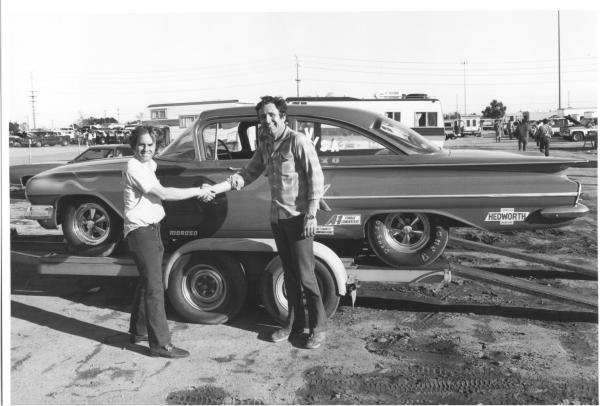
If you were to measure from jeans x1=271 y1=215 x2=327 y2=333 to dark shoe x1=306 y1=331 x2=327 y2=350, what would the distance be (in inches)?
1.3

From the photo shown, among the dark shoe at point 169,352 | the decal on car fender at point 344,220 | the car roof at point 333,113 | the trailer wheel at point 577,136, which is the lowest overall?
the dark shoe at point 169,352

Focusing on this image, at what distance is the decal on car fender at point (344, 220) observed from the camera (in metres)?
4.96

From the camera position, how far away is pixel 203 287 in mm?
5199

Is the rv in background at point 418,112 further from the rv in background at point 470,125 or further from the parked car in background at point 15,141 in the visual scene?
the rv in background at point 470,125

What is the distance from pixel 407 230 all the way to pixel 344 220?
0.56 metres

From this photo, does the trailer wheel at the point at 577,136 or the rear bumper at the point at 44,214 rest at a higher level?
the trailer wheel at the point at 577,136

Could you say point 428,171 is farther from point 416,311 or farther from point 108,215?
point 108,215

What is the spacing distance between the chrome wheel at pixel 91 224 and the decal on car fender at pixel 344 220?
2192 millimetres

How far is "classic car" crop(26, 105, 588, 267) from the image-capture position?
479 cm

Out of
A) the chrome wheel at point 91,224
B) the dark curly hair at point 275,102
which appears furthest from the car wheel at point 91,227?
the dark curly hair at point 275,102

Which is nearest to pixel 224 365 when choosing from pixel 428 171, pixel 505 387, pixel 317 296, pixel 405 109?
pixel 317 296

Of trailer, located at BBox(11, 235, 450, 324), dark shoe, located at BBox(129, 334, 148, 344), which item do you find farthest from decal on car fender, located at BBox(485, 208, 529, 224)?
dark shoe, located at BBox(129, 334, 148, 344)

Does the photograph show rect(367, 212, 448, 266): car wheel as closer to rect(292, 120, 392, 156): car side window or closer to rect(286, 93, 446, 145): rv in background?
rect(292, 120, 392, 156): car side window

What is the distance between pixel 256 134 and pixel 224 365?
2.31 metres
